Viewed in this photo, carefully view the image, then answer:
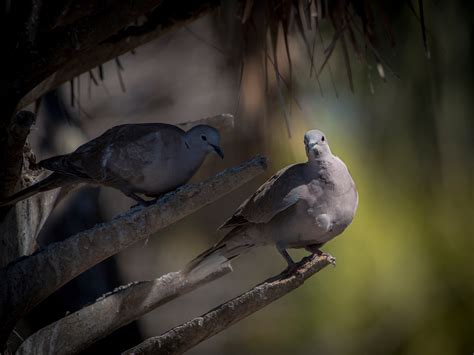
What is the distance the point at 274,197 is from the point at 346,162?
2008 millimetres

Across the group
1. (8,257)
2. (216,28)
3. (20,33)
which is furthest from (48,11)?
(216,28)

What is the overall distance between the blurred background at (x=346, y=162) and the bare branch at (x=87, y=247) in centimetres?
194

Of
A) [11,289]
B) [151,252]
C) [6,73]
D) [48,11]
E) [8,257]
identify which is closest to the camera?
[11,289]

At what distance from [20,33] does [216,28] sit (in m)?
2.19

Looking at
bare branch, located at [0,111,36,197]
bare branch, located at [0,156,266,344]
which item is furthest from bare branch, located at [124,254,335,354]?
bare branch, located at [0,111,36,197]

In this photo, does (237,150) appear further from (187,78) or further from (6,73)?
(6,73)

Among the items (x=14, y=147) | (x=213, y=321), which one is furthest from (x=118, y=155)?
(x=213, y=321)

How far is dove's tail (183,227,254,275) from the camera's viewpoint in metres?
2.33

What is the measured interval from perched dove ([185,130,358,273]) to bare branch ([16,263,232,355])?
7cm

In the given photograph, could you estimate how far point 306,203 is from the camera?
2342 millimetres

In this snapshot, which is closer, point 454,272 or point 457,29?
point 457,29

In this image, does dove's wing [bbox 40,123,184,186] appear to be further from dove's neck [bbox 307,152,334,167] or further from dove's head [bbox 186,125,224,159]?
dove's neck [bbox 307,152,334,167]

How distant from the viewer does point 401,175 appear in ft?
14.4

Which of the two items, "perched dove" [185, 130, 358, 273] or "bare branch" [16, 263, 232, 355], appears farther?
"perched dove" [185, 130, 358, 273]
